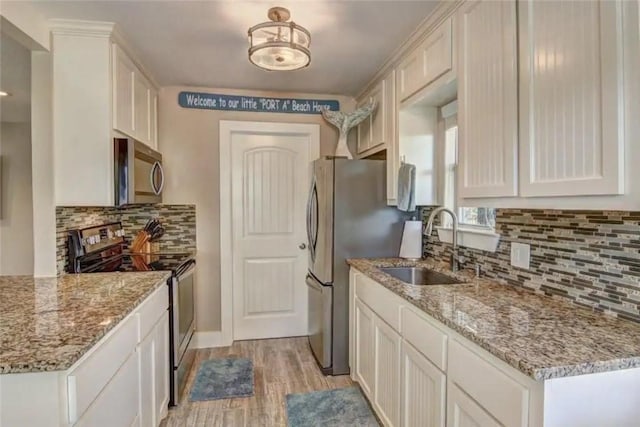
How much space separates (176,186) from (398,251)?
Answer: 79.5 inches

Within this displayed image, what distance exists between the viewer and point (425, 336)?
1.54 m

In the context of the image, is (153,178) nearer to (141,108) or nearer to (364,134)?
A: (141,108)

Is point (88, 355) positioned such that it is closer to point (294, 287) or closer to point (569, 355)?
point (569, 355)

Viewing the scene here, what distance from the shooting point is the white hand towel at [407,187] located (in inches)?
97.2

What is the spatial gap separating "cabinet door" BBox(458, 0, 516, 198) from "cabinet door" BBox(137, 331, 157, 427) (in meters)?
1.72

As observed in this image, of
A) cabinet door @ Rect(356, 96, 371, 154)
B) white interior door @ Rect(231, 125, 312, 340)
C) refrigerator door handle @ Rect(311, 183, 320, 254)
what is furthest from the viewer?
white interior door @ Rect(231, 125, 312, 340)

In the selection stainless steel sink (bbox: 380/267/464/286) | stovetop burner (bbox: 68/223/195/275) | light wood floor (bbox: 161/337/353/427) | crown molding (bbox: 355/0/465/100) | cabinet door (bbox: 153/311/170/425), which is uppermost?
crown molding (bbox: 355/0/465/100)

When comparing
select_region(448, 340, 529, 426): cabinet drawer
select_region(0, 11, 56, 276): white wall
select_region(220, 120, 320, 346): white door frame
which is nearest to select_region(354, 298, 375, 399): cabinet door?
select_region(448, 340, 529, 426): cabinet drawer

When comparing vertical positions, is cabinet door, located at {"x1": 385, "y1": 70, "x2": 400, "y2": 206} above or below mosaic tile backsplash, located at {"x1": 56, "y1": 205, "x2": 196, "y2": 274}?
above

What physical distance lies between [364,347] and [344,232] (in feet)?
2.65

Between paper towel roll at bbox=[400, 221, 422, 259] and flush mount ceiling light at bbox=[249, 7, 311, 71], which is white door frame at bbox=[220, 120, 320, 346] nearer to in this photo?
flush mount ceiling light at bbox=[249, 7, 311, 71]

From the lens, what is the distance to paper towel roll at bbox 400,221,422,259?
2674 millimetres

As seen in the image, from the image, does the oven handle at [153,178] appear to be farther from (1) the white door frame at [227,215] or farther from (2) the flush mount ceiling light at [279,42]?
(2) the flush mount ceiling light at [279,42]

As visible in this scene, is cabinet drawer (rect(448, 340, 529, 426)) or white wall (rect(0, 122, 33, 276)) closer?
cabinet drawer (rect(448, 340, 529, 426))
